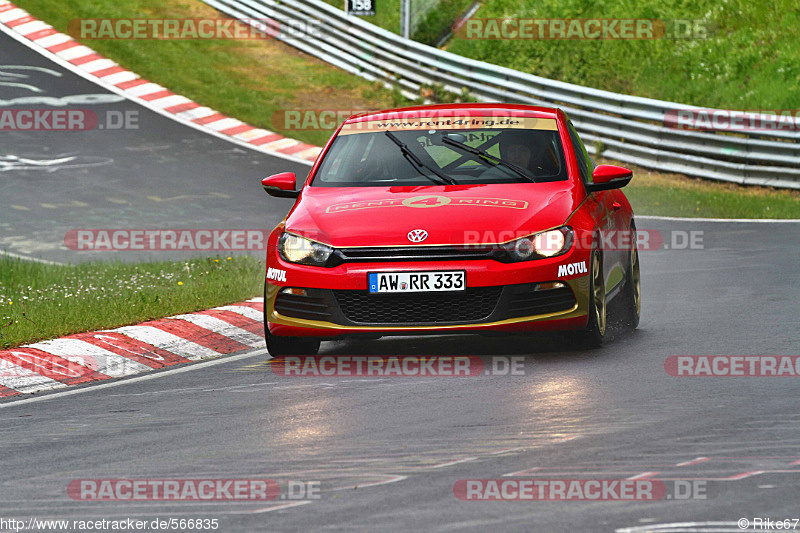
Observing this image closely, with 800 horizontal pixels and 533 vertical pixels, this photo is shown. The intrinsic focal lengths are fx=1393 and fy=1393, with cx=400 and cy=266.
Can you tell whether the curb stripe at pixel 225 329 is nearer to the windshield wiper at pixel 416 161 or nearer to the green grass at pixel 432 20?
the windshield wiper at pixel 416 161

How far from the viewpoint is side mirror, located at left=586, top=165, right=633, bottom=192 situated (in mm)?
9297

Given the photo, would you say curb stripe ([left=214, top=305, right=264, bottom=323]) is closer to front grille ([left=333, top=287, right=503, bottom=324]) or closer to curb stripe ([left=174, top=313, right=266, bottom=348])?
curb stripe ([left=174, top=313, right=266, bottom=348])

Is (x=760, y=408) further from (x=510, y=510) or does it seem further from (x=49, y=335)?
(x=49, y=335)

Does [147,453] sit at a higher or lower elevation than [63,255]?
higher

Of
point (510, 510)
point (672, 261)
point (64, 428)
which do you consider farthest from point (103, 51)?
point (510, 510)

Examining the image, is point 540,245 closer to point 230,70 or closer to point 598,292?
point 598,292

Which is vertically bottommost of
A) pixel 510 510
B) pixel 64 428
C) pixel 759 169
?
pixel 759 169

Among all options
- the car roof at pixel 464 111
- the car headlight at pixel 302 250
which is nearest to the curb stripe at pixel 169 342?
the car headlight at pixel 302 250

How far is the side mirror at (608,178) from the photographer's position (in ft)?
30.5

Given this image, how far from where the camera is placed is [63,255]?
14.6 m

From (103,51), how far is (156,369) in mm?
17939

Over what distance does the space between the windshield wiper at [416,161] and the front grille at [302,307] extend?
1339 mm

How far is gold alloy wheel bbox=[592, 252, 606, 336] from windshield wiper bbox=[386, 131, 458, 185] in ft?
3.75

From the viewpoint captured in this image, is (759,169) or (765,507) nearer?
(765,507)
